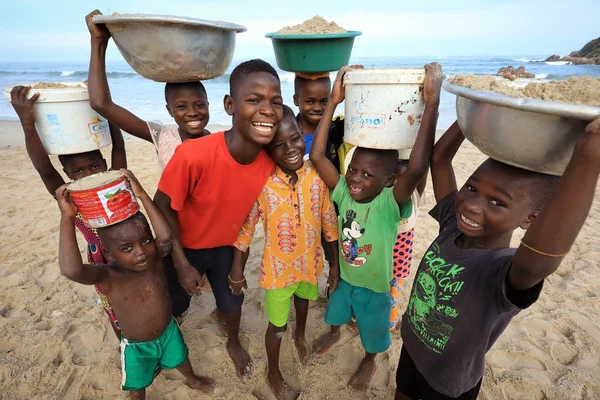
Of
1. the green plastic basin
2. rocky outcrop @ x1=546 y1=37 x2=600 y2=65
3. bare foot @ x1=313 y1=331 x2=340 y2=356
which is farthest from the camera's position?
rocky outcrop @ x1=546 y1=37 x2=600 y2=65

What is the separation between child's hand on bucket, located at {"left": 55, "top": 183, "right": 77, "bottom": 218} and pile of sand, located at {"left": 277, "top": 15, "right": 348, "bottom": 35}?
59.3 inches

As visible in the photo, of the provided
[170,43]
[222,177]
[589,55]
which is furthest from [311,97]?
[589,55]

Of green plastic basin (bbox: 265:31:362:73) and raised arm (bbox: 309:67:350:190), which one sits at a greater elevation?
green plastic basin (bbox: 265:31:362:73)

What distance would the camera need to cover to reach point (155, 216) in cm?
173

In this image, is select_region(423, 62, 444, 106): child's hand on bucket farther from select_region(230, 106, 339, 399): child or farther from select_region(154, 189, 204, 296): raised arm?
select_region(154, 189, 204, 296): raised arm

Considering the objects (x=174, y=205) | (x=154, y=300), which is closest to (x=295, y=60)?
(x=174, y=205)

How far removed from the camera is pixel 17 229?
405 cm

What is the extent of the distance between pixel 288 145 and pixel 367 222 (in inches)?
23.5

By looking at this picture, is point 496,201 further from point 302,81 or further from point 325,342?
point 325,342

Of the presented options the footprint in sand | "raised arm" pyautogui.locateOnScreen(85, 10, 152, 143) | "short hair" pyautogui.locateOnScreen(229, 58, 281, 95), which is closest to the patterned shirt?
"short hair" pyautogui.locateOnScreen(229, 58, 281, 95)

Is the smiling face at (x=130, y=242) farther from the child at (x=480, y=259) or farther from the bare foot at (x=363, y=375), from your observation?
the bare foot at (x=363, y=375)

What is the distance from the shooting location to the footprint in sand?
7.37 ft

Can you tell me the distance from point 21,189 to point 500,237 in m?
6.36

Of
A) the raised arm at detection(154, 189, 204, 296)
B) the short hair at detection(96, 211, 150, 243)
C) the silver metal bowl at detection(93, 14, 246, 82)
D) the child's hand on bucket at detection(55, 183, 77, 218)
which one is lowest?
the raised arm at detection(154, 189, 204, 296)
